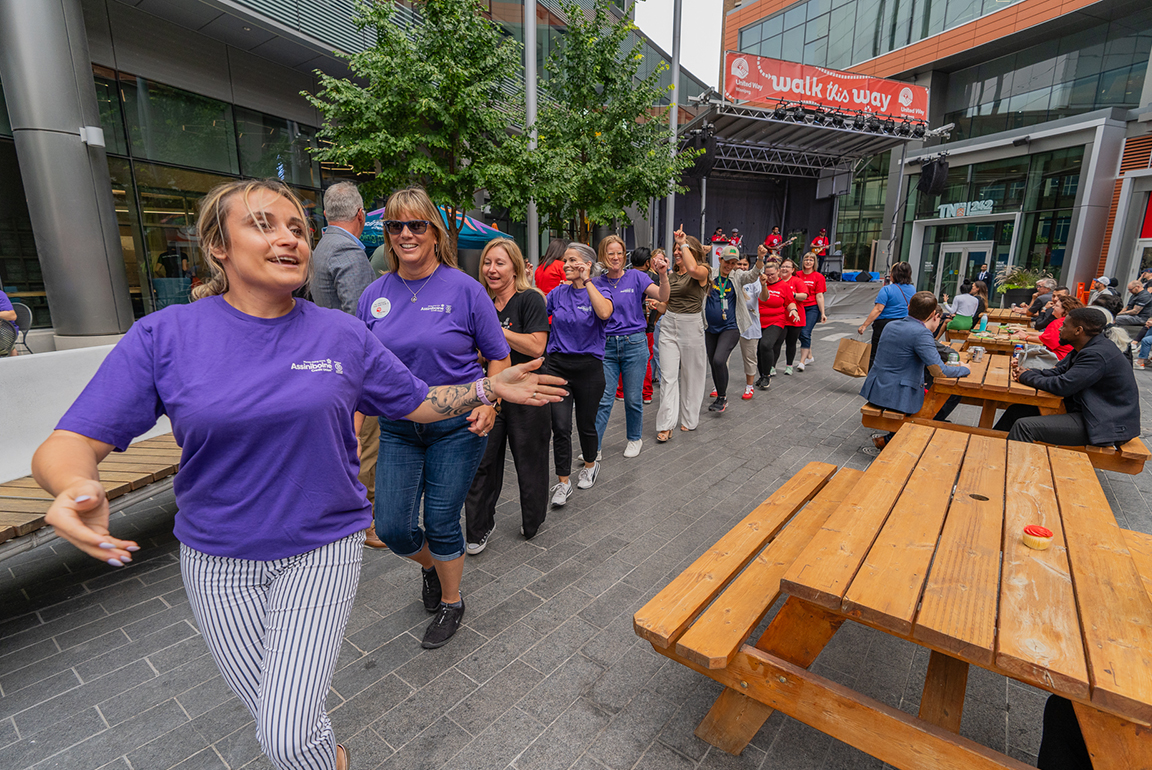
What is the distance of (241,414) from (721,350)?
5.86m

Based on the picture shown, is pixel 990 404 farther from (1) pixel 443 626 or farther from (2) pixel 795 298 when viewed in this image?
(1) pixel 443 626

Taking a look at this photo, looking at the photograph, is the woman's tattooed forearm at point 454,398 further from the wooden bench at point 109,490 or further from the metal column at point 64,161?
the metal column at point 64,161

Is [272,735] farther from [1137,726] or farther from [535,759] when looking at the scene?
[1137,726]

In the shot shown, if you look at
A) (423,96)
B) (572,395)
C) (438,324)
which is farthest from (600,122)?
(438,324)

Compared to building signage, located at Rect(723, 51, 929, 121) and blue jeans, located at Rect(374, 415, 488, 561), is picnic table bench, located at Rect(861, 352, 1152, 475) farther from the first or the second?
building signage, located at Rect(723, 51, 929, 121)

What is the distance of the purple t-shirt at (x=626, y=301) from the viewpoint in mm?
4816

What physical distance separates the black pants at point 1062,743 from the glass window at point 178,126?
40.7 ft

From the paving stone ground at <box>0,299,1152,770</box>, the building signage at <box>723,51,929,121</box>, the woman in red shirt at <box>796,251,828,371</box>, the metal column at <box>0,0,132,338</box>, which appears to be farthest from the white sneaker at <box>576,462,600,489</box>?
the building signage at <box>723,51,929,121</box>

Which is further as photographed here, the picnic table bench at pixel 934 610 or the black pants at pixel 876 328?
the black pants at pixel 876 328

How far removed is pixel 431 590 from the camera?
2.91 m

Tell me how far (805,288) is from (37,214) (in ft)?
36.4

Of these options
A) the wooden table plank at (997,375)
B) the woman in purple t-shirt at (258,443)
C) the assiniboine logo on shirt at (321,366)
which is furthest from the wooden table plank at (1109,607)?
the wooden table plank at (997,375)

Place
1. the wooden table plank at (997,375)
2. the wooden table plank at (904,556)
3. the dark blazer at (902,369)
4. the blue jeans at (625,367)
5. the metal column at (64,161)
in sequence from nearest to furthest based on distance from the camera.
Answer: the wooden table plank at (904,556)
the wooden table plank at (997,375)
the dark blazer at (902,369)
the blue jeans at (625,367)
the metal column at (64,161)

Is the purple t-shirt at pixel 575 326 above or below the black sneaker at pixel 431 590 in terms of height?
above
